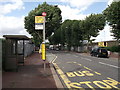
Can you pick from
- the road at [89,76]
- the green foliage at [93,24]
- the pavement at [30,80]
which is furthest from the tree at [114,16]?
the pavement at [30,80]

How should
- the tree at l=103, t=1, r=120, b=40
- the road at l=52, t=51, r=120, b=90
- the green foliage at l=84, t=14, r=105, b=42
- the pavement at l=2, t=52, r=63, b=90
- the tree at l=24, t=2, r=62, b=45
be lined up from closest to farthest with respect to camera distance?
1. the pavement at l=2, t=52, r=63, b=90
2. the road at l=52, t=51, r=120, b=90
3. the tree at l=103, t=1, r=120, b=40
4. the green foliage at l=84, t=14, r=105, b=42
5. the tree at l=24, t=2, r=62, b=45

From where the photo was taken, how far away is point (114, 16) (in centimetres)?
2372

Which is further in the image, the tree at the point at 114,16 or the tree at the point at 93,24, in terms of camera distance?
the tree at the point at 93,24

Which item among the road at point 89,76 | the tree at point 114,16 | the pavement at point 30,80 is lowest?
the road at point 89,76

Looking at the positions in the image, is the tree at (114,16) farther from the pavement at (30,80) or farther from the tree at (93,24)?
the pavement at (30,80)

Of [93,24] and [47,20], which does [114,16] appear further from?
[47,20]

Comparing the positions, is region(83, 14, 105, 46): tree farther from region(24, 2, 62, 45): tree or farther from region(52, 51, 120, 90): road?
region(52, 51, 120, 90): road

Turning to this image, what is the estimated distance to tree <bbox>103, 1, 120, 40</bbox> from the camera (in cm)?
2345

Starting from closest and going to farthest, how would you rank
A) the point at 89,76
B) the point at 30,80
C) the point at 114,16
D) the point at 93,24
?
the point at 30,80
the point at 89,76
the point at 114,16
the point at 93,24

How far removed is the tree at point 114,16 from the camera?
923 inches

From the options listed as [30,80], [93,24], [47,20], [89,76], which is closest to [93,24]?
[93,24]

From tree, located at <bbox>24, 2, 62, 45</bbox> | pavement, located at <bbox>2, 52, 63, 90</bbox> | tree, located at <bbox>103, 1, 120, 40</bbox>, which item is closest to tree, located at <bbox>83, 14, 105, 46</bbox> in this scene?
tree, located at <bbox>24, 2, 62, 45</bbox>

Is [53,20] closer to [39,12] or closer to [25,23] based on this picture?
[39,12]

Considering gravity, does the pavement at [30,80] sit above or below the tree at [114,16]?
below
